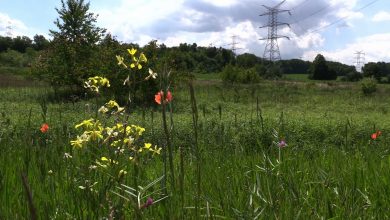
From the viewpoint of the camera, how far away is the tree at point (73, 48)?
20781 mm

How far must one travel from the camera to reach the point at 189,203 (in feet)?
6.25

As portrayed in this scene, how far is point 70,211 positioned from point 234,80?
38.5 meters

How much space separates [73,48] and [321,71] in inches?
3053

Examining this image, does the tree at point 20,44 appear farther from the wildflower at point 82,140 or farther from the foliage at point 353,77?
the wildflower at point 82,140

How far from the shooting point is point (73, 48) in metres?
21.8

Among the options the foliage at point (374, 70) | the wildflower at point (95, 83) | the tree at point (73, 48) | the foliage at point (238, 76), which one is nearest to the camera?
the wildflower at point (95, 83)

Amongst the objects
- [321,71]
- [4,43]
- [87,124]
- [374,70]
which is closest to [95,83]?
[87,124]

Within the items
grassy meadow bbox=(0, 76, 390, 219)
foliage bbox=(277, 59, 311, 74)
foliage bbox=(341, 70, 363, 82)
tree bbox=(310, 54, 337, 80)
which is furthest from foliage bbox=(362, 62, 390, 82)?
grassy meadow bbox=(0, 76, 390, 219)

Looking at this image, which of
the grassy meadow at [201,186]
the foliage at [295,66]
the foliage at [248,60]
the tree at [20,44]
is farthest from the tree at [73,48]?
the foliage at [295,66]

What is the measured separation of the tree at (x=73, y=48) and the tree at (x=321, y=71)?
73669 mm

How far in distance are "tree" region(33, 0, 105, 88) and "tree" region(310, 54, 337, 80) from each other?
7367cm

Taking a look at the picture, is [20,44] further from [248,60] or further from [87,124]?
[87,124]

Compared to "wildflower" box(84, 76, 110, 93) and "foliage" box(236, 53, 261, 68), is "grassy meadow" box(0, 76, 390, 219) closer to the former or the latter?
"wildflower" box(84, 76, 110, 93)

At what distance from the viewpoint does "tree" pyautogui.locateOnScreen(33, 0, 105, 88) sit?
68.2 feet
